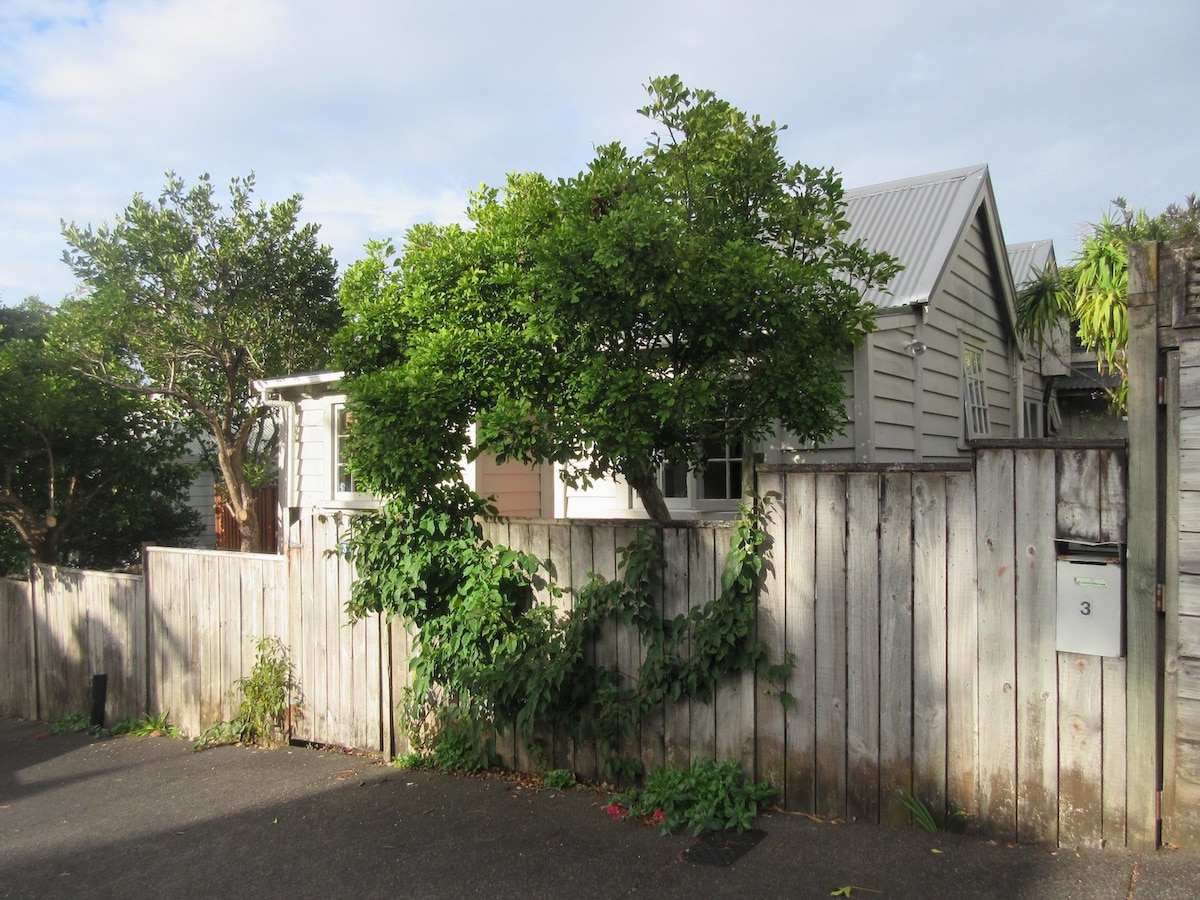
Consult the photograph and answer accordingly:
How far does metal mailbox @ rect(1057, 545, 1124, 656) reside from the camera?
434 centimetres

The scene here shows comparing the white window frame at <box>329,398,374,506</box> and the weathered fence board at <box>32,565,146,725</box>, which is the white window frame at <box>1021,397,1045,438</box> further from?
the weathered fence board at <box>32,565,146,725</box>

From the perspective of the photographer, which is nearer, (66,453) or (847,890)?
(847,890)

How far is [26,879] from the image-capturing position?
5.49m

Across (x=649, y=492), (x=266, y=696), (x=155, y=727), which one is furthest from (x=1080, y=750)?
(x=155, y=727)

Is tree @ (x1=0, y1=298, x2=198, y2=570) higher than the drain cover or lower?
higher

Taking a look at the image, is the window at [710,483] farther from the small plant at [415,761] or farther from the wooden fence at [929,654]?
the small plant at [415,761]

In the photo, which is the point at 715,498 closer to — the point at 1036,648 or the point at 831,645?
the point at 831,645

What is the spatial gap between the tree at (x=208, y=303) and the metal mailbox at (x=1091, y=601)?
37.4 feet

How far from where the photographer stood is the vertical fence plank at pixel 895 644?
4.89 m

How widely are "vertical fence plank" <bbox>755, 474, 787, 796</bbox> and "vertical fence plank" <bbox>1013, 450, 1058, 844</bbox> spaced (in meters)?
1.23

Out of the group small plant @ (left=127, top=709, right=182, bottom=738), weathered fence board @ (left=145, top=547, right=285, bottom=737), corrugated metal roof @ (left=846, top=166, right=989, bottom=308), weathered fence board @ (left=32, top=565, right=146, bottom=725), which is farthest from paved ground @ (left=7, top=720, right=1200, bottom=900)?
corrugated metal roof @ (left=846, top=166, right=989, bottom=308)

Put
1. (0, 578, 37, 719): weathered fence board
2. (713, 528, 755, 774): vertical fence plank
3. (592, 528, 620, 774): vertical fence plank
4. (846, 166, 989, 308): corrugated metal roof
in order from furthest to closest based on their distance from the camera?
(0, 578, 37, 719): weathered fence board
(846, 166, 989, 308): corrugated metal roof
(592, 528, 620, 774): vertical fence plank
(713, 528, 755, 774): vertical fence plank

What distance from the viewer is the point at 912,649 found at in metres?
4.88

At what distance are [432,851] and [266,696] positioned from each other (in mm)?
3341
